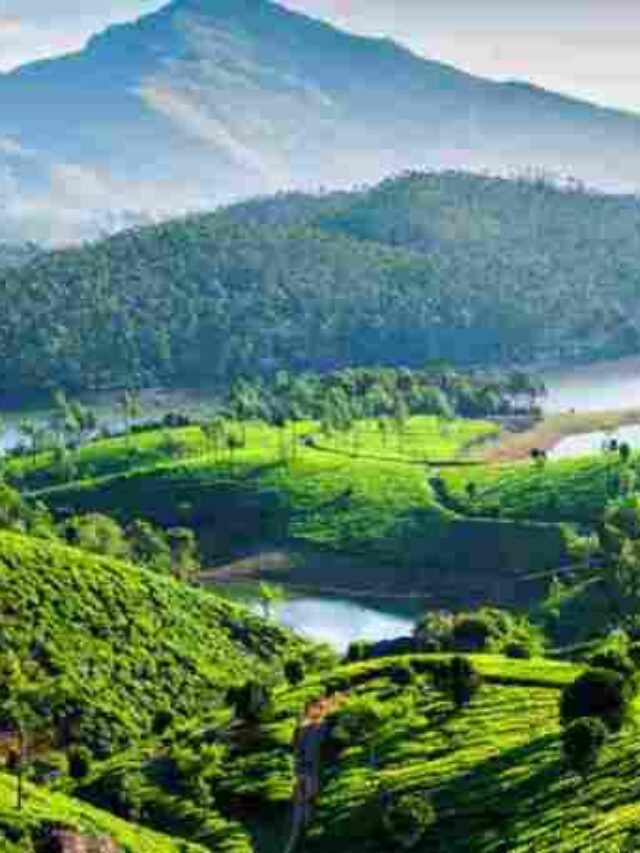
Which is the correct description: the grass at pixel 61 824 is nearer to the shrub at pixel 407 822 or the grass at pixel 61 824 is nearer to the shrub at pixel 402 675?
the shrub at pixel 407 822

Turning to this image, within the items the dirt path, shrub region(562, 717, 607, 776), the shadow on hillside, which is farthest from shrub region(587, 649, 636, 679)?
the dirt path

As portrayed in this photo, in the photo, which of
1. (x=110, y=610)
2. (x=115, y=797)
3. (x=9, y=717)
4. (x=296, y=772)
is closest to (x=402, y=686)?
(x=296, y=772)

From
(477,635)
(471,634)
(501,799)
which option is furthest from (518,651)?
(501,799)

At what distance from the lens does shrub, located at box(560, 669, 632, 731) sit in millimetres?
93562

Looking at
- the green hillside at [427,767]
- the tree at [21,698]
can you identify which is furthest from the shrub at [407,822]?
the tree at [21,698]

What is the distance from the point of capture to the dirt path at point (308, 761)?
99.7m

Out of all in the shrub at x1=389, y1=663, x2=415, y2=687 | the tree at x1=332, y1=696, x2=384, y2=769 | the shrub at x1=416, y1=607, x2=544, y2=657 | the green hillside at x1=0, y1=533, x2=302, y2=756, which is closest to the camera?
the tree at x1=332, y1=696, x2=384, y2=769

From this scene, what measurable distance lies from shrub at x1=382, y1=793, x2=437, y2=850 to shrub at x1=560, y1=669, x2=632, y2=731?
1137cm

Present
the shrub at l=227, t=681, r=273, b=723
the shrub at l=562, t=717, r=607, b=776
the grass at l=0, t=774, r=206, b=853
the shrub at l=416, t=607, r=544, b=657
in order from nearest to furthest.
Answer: the grass at l=0, t=774, r=206, b=853, the shrub at l=562, t=717, r=607, b=776, the shrub at l=227, t=681, r=273, b=723, the shrub at l=416, t=607, r=544, b=657

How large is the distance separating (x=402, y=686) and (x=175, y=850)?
27003mm

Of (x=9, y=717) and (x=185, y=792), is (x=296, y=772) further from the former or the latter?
(x=9, y=717)

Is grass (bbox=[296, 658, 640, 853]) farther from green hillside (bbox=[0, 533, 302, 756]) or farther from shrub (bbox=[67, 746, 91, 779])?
green hillside (bbox=[0, 533, 302, 756])

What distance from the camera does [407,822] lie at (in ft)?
290

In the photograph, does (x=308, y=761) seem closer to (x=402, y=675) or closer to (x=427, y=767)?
(x=427, y=767)
